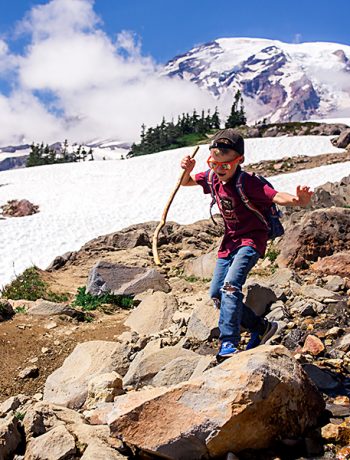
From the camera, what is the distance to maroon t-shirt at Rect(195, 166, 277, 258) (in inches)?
194

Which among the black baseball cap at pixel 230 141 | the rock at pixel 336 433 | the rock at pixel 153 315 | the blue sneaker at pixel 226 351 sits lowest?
the rock at pixel 153 315

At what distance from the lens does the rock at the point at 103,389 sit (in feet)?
15.4

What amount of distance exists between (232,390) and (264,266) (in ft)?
24.5

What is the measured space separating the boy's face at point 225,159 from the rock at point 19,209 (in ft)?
100

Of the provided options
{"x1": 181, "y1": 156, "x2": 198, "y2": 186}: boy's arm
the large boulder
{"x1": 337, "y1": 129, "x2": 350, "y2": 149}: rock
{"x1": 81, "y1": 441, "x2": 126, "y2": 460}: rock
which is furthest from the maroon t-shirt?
{"x1": 337, "y1": 129, "x2": 350, "y2": 149}: rock

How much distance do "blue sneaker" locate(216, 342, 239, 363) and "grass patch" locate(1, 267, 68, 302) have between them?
23.8ft

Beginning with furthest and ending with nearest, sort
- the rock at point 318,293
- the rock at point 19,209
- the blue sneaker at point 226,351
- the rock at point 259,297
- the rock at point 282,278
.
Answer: the rock at point 19,209 → the rock at point 282,278 → the rock at point 318,293 → the rock at point 259,297 → the blue sneaker at point 226,351

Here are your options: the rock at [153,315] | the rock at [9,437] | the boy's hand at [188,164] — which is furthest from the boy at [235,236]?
the rock at [153,315]

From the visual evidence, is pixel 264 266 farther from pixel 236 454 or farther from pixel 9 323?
pixel 236 454

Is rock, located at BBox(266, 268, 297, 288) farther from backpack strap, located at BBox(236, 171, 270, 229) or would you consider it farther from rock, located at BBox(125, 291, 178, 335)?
backpack strap, located at BBox(236, 171, 270, 229)

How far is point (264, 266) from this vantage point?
10789 mm

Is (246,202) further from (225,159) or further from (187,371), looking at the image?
(187,371)

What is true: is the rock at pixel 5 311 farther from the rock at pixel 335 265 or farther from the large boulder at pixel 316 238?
the rock at pixel 335 265

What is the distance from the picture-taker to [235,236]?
509 cm
